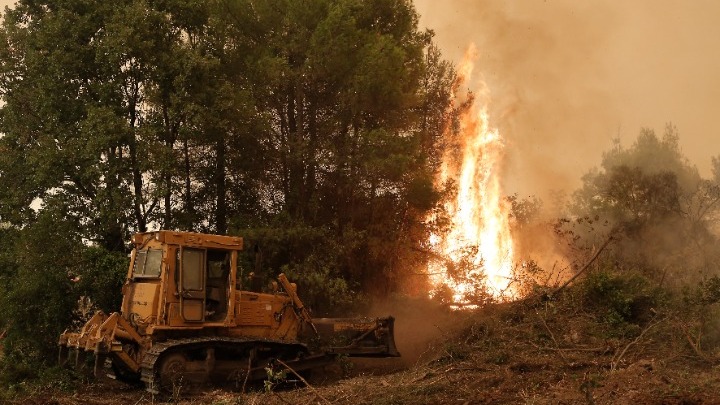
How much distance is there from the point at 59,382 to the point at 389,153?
1098 centimetres

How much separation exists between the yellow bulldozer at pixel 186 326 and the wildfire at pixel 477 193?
939cm

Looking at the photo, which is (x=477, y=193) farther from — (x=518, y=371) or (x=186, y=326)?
(x=186, y=326)

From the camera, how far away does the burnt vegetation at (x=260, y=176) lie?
53.0 ft

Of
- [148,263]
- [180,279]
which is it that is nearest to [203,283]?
→ [180,279]

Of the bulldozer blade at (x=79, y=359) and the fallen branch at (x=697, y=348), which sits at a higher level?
the fallen branch at (x=697, y=348)

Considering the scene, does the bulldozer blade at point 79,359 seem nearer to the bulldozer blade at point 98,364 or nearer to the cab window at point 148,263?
the bulldozer blade at point 98,364

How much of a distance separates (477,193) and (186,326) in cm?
1467

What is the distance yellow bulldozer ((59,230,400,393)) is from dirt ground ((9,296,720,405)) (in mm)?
612

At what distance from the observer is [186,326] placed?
44.8 feet

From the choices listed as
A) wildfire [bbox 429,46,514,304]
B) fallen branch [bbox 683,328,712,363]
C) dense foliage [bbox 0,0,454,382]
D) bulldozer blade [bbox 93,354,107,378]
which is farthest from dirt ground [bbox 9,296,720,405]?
wildfire [bbox 429,46,514,304]

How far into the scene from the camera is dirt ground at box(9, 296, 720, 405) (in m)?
10.4

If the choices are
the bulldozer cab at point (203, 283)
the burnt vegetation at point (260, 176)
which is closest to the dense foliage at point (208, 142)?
the burnt vegetation at point (260, 176)

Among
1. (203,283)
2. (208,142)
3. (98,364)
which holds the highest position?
(208,142)

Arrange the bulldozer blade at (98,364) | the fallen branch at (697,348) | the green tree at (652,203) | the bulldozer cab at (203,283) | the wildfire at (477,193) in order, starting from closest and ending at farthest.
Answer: the bulldozer blade at (98,364) → the fallen branch at (697,348) → the bulldozer cab at (203,283) → the wildfire at (477,193) → the green tree at (652,203)
